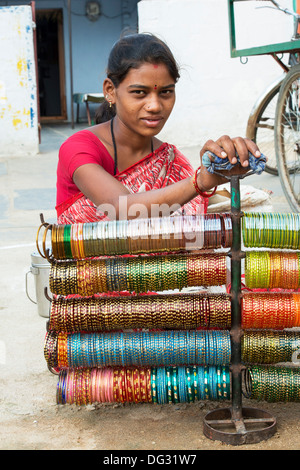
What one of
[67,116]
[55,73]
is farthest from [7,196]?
[55,73]

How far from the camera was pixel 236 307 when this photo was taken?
1834 millimetres

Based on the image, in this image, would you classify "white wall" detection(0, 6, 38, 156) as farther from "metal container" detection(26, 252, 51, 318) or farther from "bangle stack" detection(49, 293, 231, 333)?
"bangle stack" detection(49, 293, 231, 333)

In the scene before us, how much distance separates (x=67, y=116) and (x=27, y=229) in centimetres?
952

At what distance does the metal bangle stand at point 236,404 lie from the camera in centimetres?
179

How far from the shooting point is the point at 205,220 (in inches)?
71.2

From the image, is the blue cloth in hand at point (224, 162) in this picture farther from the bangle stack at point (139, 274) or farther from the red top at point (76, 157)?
the red top at point (76, 157)

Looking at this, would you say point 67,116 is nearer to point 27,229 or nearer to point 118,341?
point 27,229

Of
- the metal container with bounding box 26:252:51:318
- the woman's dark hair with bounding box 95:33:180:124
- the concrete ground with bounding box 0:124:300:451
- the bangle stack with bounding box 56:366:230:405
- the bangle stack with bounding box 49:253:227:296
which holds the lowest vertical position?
the concrete ground with bounding box 0:124:300:451

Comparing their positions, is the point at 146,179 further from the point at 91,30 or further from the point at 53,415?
the point at 91,30

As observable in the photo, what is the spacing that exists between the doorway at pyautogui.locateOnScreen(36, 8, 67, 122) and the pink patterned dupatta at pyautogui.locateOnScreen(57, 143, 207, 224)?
1187 centimetres

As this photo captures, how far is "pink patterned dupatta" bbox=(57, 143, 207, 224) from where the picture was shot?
2.29 meters

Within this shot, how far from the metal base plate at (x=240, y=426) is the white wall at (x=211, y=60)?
7.02 m

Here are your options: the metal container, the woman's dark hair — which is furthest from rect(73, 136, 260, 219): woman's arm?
the metal container

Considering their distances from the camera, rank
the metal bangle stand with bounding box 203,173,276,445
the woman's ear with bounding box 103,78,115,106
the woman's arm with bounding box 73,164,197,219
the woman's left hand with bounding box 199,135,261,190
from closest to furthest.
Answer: the woman's left hand with bounding box 199,135,261,190, the metal bangle stand with bounding box 203,173,276,445, the woman's arm with bounding box 73,164,197,219, the woman's ear with bounding box 103,78,115,106
